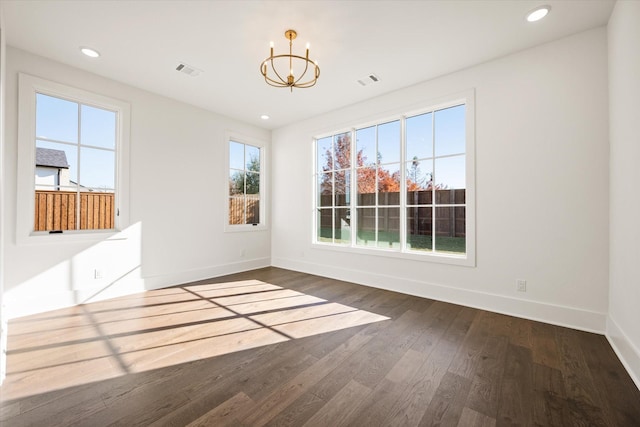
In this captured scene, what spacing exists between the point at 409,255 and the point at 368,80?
239 centimetres

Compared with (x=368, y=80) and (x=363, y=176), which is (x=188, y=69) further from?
(x=363, y=176)

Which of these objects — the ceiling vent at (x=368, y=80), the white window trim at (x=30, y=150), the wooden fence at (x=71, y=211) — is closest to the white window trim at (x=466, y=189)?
the ceiling vent at (x=368, y=80)

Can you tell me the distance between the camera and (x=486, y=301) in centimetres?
304

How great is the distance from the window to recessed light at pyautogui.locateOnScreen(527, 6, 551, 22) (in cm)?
428

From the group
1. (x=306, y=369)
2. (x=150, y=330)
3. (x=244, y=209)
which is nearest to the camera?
(x=306, y=369)

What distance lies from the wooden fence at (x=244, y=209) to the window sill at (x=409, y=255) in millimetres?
1503

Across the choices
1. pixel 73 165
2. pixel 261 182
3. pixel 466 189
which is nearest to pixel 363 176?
pixel 466 189

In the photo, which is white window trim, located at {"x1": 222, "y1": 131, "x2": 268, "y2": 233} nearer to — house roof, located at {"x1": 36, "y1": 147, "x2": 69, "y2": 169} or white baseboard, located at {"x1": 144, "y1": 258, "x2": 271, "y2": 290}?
white baseboard, located at {"x1": 144, "y1": 258, "x2": 271, "y2": 290}

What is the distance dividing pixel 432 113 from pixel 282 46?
6.90 feet

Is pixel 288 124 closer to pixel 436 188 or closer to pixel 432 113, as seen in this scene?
pixel 432 113

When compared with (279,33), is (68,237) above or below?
below

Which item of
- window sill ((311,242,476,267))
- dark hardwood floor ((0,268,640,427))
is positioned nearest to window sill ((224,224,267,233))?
window sill ((311,242,476,267))

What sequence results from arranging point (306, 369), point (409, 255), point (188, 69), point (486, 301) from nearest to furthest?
point (306, 369) < point (486, 301) < point (188, 69) < point (409, 255)

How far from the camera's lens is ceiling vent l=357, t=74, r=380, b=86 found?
3423 millimetres
